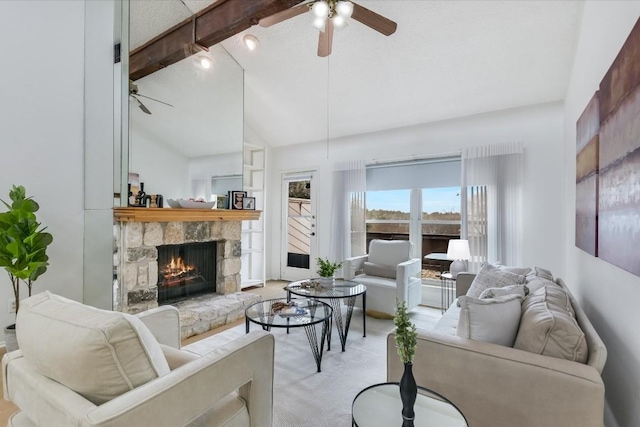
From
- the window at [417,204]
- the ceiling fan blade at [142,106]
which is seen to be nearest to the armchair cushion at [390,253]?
the window at [417,204]

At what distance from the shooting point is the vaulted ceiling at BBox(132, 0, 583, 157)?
2.71 metres

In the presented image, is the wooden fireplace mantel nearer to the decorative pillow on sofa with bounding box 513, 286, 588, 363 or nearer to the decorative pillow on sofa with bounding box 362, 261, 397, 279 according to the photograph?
the decorative pillow on sofa with bounding box 362, 261, 397, 279

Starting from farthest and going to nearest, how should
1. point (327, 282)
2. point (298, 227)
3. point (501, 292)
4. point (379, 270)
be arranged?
point (298, 227) → point (379, 270) → point (327, 282) → point (501, 292)

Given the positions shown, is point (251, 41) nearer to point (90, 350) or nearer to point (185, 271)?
point (185, 271)

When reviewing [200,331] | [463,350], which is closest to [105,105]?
[200,331]

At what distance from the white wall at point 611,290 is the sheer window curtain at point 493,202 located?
1159 mm

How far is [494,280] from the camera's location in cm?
236

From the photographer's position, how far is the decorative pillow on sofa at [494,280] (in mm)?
2309

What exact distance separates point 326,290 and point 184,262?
191 centimetres

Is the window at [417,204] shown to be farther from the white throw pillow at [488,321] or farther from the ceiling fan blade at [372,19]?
the white throw pillow at [488,321]

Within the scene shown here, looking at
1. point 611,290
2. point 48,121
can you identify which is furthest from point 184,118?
point 611,290

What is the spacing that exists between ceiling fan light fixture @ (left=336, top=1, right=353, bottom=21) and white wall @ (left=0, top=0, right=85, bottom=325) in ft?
8.66

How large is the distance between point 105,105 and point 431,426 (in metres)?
3.81

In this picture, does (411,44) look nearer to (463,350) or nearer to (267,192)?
(463,350)
